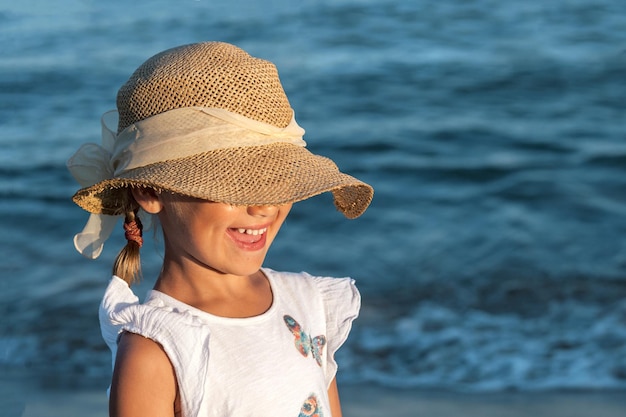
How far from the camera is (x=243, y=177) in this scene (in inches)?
71.6

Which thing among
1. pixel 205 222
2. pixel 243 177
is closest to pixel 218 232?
pixel 205 222

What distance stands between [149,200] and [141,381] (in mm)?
380

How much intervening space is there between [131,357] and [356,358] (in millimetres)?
2637

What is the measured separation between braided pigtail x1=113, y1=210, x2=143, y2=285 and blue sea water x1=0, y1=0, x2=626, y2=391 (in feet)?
7.42

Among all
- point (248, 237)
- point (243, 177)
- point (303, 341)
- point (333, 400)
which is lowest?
point (333, 400)

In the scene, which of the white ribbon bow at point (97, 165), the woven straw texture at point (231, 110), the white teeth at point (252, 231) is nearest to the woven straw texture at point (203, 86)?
the woven straw texture at point (231, 110)

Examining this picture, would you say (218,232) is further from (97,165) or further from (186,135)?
(97,165)

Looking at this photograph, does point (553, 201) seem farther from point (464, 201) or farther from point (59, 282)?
point (59, 282)

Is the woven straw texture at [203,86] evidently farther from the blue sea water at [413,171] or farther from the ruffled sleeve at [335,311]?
the blue sea water at [413,171]

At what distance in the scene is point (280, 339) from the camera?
78.8 inches

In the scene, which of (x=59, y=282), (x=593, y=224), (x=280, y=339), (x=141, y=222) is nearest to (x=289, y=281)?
(x=280, y=339)

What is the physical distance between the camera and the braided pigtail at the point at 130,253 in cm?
203

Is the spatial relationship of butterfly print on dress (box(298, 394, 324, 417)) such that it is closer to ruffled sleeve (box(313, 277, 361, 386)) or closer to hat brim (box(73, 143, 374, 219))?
ruffled sleeve (box(313, 277, 361, 386))

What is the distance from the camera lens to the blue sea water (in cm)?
455
